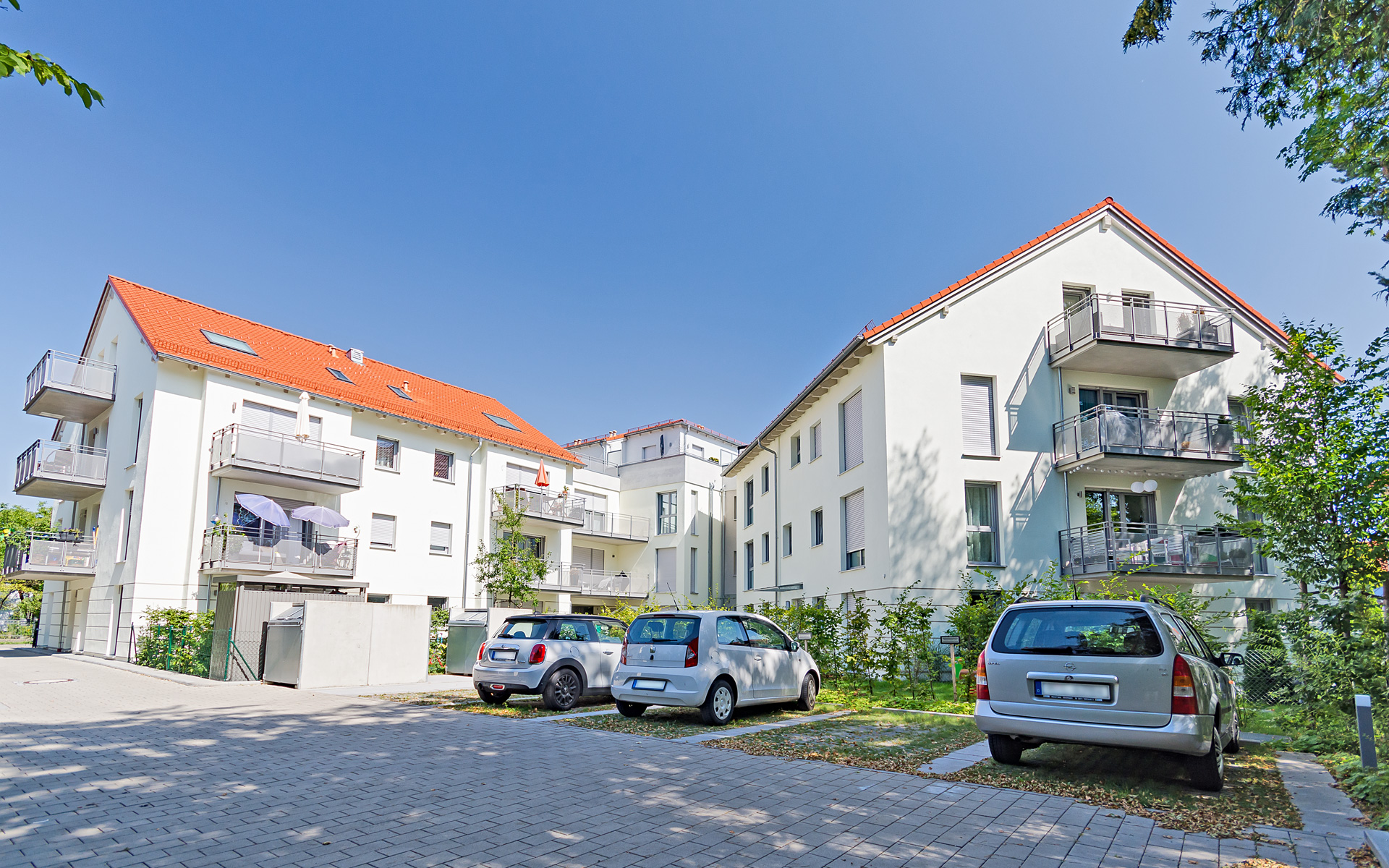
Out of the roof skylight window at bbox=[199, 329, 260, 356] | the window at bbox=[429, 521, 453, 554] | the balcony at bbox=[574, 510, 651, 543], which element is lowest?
the window at bbox=[429, 521, 453, 554]

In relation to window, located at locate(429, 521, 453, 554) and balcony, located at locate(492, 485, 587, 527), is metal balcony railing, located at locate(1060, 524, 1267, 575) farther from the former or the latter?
window, located at locate(429, 521, 453, 554)

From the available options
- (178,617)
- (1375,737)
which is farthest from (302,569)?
(1375,737)

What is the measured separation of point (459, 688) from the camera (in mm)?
15883

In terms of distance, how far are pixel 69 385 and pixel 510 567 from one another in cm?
1474

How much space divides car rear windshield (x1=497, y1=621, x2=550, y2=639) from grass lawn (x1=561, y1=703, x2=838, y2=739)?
6.25 feet

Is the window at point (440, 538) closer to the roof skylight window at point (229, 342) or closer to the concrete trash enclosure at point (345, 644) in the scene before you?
the roof skylight window at point (229, 342)

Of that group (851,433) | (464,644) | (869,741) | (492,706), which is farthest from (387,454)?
(869,741)

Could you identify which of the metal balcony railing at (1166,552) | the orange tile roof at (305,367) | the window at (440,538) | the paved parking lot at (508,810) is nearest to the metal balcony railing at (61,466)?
the orange tile roof at (305,367)

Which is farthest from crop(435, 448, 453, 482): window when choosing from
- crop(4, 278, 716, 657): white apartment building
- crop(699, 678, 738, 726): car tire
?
crop(699, 678, 738, 726): car tire

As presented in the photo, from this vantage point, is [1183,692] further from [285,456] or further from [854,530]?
[285,456]

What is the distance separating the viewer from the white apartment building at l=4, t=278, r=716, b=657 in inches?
925

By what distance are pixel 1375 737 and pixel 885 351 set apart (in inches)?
517

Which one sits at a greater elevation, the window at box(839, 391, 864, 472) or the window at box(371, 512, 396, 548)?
the window at box(839, 391, 864, 472)

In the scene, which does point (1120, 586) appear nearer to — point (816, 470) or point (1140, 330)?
point (1140, 330)
